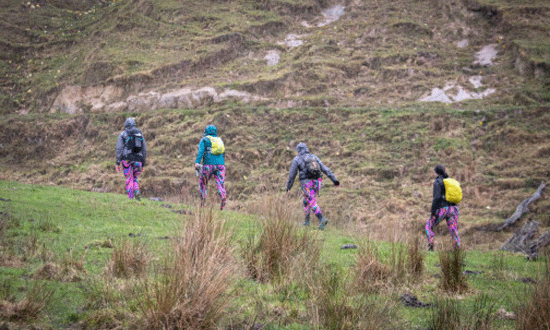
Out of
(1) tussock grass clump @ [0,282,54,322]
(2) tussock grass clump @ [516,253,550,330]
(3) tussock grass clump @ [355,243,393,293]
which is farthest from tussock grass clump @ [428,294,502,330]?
(1) tussock grass clump @ [0,282,54,322]

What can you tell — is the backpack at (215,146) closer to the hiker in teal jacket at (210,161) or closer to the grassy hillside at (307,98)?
the hiker in teal jacket at (210,161)

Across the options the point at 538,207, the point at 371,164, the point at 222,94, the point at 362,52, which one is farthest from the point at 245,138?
the point at 538,207

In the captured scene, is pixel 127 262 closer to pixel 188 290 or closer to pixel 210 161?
pixel 188 290

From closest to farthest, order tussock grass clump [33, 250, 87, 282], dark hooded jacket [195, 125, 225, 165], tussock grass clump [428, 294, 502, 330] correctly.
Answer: tussock grass clump [428, 294, 502, 330]
tussock grass clump [33, 250, 87, 282]
dark hooded jacket [195, 125, 225, 165]

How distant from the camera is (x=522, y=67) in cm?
2795

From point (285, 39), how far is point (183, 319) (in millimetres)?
33231

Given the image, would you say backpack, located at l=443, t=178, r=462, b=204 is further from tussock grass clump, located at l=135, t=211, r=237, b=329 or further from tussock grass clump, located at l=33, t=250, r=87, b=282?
tussock grass clump, located at l=33, t=250, r=87, b=282

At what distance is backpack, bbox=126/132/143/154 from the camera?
13602mm

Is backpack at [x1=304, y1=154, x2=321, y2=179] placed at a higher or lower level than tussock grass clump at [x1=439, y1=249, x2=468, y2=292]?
higher

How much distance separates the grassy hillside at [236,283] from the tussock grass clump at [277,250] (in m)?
0.01

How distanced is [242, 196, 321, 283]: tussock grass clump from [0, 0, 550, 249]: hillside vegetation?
1026 centimetres

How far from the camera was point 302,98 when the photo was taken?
2883 cm

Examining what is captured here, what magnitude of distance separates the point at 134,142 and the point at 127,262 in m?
8.39

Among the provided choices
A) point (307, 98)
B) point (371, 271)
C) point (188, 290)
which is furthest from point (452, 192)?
point (307, 98)
